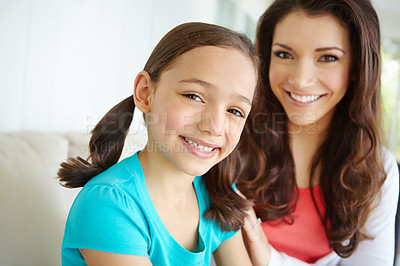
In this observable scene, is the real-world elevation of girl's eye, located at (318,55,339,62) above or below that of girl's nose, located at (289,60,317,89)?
above

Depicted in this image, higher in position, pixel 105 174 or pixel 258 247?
pixel 105 174

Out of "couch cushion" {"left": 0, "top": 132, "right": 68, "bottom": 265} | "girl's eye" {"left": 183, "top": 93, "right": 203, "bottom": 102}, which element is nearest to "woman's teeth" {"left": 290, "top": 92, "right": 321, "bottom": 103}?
"girl's eye" {"left": 183, "top": 93, "right": 203, "bottom": 102}

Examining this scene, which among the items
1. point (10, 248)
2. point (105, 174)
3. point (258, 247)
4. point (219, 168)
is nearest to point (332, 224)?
point (258, 247)

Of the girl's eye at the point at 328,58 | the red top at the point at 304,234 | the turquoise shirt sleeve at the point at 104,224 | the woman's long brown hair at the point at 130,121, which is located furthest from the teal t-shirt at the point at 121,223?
the girl's eye at the point at 328,58

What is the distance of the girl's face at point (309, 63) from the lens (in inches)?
52.7

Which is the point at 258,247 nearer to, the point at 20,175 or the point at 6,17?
the point at 20,175

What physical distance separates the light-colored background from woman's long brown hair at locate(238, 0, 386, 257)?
0.56m

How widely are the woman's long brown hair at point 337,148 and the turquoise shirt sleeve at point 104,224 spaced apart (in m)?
0.71

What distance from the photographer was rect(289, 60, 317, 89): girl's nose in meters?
1.35

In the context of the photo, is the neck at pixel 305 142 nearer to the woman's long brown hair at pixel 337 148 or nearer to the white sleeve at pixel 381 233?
the woman's long brown hair at pixel 337 148

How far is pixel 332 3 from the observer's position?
4.47 feet

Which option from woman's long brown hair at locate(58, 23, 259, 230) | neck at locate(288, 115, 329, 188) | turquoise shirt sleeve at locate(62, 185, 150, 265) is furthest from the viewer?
neck at locate(288, 115, 329, 188)

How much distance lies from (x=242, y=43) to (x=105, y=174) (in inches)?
19.5

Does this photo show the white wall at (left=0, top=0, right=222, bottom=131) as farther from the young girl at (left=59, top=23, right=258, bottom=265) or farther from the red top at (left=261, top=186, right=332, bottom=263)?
the red top at (left=261, top=186, right=332, bottom=263)
